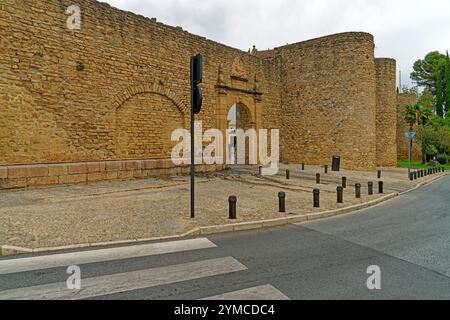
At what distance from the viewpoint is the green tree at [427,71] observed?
42534mm

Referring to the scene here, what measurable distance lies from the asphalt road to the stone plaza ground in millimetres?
722

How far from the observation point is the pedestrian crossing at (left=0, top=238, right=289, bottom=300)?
263 centimetres

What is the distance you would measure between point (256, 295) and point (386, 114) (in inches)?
1031

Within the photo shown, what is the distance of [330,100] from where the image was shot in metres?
19.9

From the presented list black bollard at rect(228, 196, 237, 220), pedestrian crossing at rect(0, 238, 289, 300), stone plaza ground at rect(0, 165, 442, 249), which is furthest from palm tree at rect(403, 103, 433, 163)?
pedestrian crossing at rect(0, 238, 289, 300)

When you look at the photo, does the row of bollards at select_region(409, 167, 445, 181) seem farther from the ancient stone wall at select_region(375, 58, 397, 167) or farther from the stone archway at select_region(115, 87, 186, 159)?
the stone archway at select_region(115, 87, 186, 159)

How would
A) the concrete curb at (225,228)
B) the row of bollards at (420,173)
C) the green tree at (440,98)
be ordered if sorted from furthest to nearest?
the green tree at (440,98) < the row of bollards at (420,173) < the concrete curb at (225,228)

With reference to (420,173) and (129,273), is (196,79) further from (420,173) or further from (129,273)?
(420,173)

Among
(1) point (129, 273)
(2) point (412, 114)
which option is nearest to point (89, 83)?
(1) point (129, 273)

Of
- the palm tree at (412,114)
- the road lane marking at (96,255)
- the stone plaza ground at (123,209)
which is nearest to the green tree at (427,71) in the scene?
the palm tree at (412,114)

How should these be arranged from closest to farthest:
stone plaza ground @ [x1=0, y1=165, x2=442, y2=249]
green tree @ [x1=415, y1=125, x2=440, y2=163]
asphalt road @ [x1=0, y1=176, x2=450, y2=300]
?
asphalt road @ [x1=0, y1=176, x2=450, y2=300], stone plaza ground @ [x1=0, y1=165, x2=442, y2=249], green tree @ [x1=415, y1=125, x2=440, y2=163]

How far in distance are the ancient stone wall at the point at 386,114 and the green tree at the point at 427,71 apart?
80.7 ft

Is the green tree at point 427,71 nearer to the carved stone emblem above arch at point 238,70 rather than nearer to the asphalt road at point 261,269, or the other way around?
the carved stone emblem above arch at point 238,70
